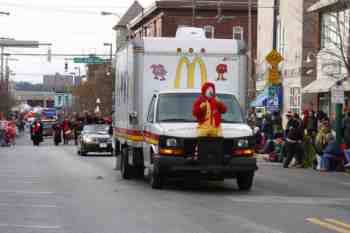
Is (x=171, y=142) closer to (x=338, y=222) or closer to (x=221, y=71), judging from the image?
(x=221, y=71)

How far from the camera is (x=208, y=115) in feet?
60.2

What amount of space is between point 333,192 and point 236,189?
6.90 ft

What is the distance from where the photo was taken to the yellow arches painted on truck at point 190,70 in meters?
20.1

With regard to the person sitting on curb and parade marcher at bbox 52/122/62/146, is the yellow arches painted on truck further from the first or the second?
parade marcher at bbox 52/122/62/146

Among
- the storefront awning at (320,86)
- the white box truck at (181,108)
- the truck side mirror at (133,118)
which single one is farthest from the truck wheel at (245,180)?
the storefront awning at (320,86)

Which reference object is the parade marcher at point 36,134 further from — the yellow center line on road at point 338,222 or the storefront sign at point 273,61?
the yellow center line on road at point 338,222

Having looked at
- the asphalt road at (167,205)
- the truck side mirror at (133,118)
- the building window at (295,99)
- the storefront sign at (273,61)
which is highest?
the storefront sign at (273,61)

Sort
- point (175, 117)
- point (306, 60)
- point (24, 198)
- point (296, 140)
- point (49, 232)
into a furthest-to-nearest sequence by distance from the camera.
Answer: point (306, 60)
point (296, 140)
point (175, 117)
point (24, 198)
point (49, 232)

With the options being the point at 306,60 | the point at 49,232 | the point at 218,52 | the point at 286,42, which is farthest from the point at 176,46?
the point at 286,42

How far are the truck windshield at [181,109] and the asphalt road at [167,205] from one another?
1529mm

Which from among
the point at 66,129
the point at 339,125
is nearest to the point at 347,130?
the point at 339,125

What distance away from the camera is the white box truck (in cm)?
1830

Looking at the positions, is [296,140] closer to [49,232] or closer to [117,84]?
[117,84]

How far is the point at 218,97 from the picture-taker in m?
19.6
